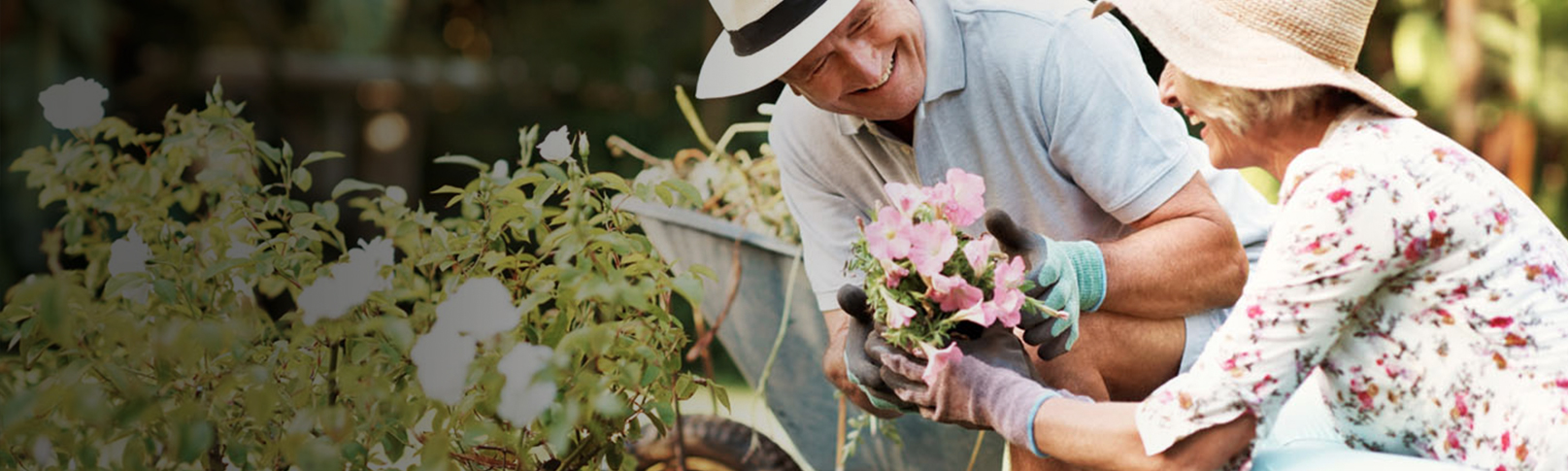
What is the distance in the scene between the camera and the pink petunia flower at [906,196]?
1.39 metres

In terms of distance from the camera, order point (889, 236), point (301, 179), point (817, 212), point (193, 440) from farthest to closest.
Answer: point (817, 212), point (301, 179), point (889, 236), point (193, 440)

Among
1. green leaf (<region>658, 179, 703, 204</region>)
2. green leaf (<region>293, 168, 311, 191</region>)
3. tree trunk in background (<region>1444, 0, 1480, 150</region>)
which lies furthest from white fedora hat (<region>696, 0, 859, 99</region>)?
tree trunk in background (<region>1444, 0, 1480, 150</region>)

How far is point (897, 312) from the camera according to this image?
1.41 metres

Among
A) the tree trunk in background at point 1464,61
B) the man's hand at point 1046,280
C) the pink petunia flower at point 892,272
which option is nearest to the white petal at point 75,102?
the pink petunia flower at point 892,272

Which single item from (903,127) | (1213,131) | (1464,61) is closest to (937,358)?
(1213,131)

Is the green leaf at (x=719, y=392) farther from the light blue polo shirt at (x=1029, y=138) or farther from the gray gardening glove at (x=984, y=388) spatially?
the light blue polo shirt at (x=1029, y=138)

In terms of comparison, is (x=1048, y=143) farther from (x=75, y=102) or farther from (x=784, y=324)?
(x=75, y=102)

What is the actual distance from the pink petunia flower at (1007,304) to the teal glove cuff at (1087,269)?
0.17 m

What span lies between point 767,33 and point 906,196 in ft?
1.11

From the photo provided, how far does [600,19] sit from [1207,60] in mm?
4454

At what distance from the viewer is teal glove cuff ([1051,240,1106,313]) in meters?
1.57

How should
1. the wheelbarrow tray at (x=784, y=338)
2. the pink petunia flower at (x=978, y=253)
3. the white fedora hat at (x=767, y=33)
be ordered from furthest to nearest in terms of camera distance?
the wheelbarrow tray at (x=784, y=338) → the white fedora hat at (x=767, y=33) → the pink petunia flower at (x=978, y=253)

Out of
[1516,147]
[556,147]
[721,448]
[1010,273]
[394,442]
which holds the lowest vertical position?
[1516,147]

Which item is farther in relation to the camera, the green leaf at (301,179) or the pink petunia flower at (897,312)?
the green leaf at (301,179)
